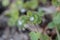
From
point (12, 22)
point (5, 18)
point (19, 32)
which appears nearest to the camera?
point (19, 32)

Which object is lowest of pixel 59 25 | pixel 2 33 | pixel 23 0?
pixel 2 33

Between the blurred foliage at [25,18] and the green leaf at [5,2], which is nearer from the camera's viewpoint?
the blurred foliage at [25,18]

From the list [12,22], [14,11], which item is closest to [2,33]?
[12,22]

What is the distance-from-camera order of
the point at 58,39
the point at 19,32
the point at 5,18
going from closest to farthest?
the point at 58,39
the point at 19,32
the point at 5,18

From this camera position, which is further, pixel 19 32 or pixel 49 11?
pixel 49 11

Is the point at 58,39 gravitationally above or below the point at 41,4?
below

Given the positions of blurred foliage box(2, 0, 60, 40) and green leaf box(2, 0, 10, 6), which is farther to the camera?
green leaf box(2, 0, 10, 6)

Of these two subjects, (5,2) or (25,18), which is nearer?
(25,18)

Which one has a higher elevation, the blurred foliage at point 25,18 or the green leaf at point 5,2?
the green leaf at point 5,2

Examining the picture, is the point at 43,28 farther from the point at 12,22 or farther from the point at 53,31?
the point at 12,22

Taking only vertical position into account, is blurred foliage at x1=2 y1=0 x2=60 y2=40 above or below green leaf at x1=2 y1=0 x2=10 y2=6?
below
